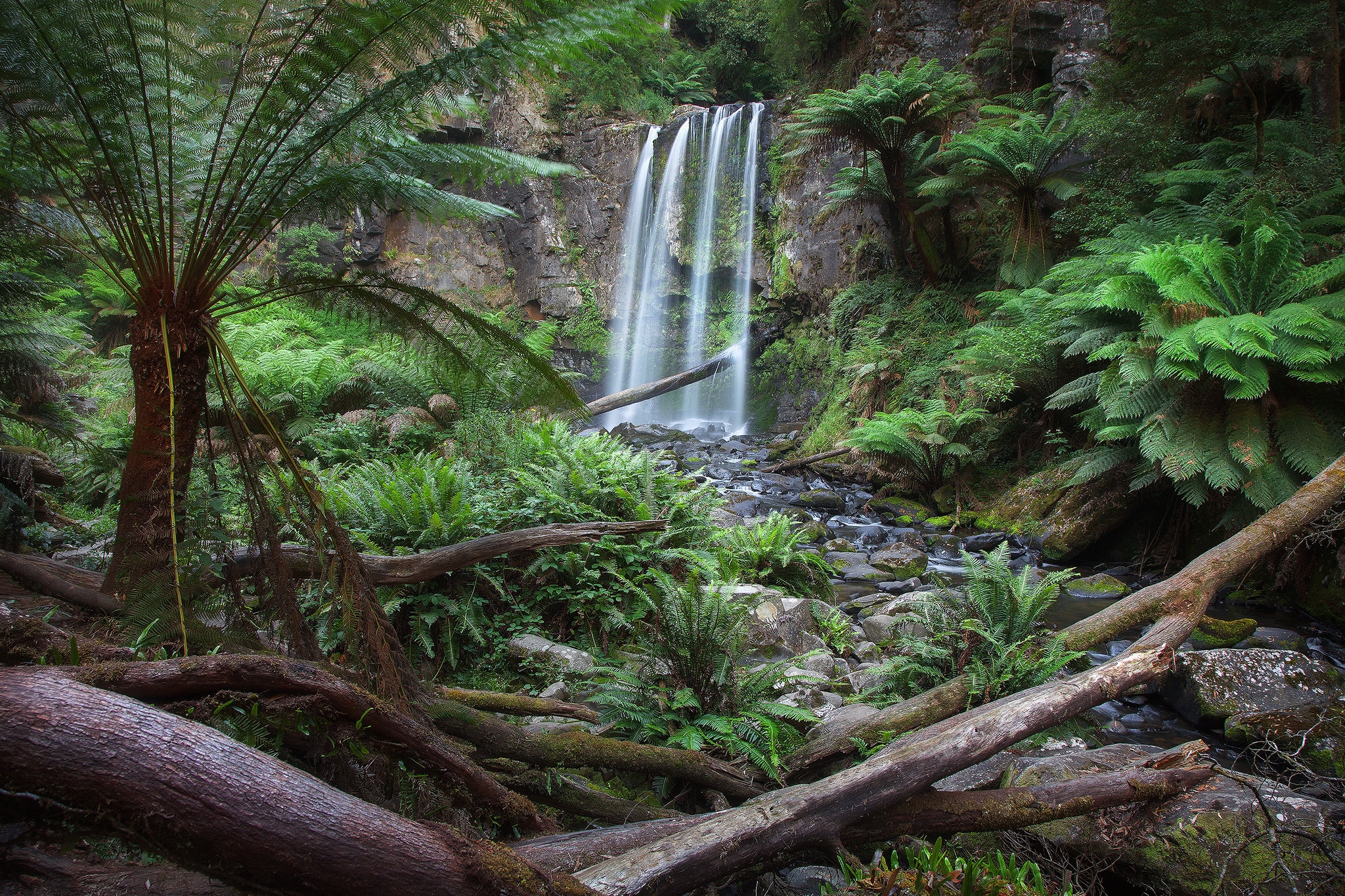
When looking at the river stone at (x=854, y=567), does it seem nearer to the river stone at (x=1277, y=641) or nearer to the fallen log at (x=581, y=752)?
the river stone at (x=1277, y=641)

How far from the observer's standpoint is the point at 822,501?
7977 millimetres

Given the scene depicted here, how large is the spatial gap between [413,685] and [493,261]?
54.6ft

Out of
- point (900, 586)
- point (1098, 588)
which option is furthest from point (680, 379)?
point (1098, 588)

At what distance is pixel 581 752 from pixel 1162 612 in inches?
106

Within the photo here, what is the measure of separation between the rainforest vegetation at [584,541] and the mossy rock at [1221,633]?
0.02 metres

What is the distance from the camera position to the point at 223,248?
2096 mm

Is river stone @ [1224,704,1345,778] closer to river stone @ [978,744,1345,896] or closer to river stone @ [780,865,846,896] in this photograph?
river stone @ [978,744,1345,896]

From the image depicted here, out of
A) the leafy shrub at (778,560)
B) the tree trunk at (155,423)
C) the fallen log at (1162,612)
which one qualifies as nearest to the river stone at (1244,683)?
the fallen log at (1162,612)

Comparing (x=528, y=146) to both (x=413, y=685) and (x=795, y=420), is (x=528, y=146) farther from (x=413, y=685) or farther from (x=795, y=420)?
(x=413, y=685)

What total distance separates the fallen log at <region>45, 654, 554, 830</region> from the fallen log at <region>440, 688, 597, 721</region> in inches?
30.2

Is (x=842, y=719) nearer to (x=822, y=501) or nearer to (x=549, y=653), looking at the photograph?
(x=549, y=653)

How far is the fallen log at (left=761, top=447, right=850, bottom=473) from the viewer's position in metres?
8.91

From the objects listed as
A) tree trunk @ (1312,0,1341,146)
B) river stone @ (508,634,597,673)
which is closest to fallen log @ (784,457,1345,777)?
river stone @ (508,634,597,673)

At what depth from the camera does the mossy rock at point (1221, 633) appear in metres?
4.29
